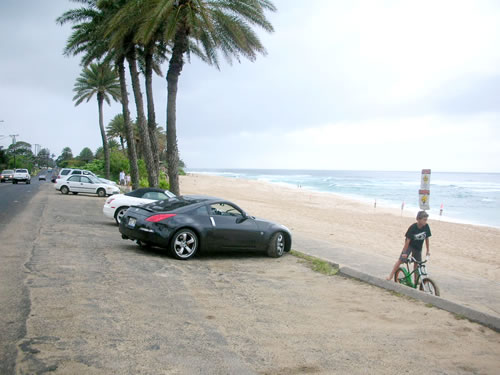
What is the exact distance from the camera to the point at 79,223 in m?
15.3

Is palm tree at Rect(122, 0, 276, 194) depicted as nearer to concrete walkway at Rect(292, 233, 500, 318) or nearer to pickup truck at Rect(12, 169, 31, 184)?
concrete walkway at Rect(292, 233, 500, 318)

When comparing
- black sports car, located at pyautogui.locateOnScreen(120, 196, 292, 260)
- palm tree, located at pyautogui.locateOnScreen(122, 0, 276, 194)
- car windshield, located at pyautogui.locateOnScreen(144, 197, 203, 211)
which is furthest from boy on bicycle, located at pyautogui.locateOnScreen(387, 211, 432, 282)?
palm tree, located at pyautogui.locateOnScreen(122, 0, 276, 194)

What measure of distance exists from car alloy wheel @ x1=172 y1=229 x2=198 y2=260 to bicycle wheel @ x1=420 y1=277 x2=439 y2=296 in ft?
15.0

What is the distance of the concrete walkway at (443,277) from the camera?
8250 millimetres

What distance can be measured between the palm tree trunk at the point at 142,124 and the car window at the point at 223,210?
14.9 m

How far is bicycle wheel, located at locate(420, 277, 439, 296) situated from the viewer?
768 centimetres

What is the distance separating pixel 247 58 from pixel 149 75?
7342 millimetres

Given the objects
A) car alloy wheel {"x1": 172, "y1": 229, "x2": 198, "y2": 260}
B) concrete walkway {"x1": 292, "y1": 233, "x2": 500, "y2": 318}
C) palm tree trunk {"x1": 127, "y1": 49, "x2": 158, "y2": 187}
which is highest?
palm tree trunk {"x1": 127, "y1": 49, "x2": 158, "y2": 187}

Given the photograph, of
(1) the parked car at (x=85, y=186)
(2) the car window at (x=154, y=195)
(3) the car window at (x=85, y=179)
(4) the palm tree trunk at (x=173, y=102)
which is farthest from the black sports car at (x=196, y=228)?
(3) the car window at (x=85, y=179)

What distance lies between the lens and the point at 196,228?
983 cm

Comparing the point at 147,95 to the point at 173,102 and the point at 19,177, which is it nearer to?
the point at 173,102

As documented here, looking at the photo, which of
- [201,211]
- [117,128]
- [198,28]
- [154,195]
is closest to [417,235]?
[201,211]

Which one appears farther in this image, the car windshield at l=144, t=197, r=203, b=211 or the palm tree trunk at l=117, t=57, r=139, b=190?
the palm tree trunk at l=117, t=57, r=139, b=190

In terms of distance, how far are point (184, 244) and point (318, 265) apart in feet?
9.44
